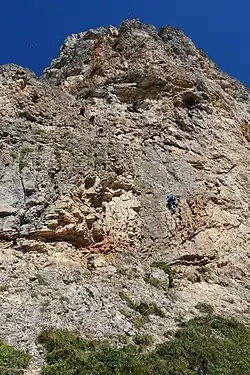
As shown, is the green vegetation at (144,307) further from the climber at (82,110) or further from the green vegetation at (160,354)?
the climber at (82,110)

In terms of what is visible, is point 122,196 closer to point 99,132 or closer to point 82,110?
point 99,132

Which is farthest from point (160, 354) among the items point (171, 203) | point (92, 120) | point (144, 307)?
point (92, 120)

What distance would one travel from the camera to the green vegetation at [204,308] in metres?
19.7

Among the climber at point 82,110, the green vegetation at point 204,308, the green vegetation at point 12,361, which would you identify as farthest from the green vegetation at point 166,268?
the climber at point 82,110

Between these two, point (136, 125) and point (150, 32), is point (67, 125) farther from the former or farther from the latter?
point (150, 32)

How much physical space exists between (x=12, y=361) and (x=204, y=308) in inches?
347

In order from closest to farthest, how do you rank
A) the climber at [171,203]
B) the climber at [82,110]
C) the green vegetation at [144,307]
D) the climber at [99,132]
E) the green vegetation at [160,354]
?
the green vegetation at [160,354]
the green vegetation at [144,307]
the climber at [171,203]
the climber at [99,132]
the climber at [82,110]

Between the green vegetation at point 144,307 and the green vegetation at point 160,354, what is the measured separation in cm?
108

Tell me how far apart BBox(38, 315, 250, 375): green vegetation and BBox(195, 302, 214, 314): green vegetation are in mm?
1555

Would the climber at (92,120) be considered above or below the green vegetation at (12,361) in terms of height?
above

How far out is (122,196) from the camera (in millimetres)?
23500

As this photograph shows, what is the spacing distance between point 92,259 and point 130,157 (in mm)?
7008

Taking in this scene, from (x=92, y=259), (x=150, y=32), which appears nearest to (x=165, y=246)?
(x=92, y=259)

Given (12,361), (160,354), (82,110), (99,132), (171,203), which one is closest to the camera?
(12,361)
